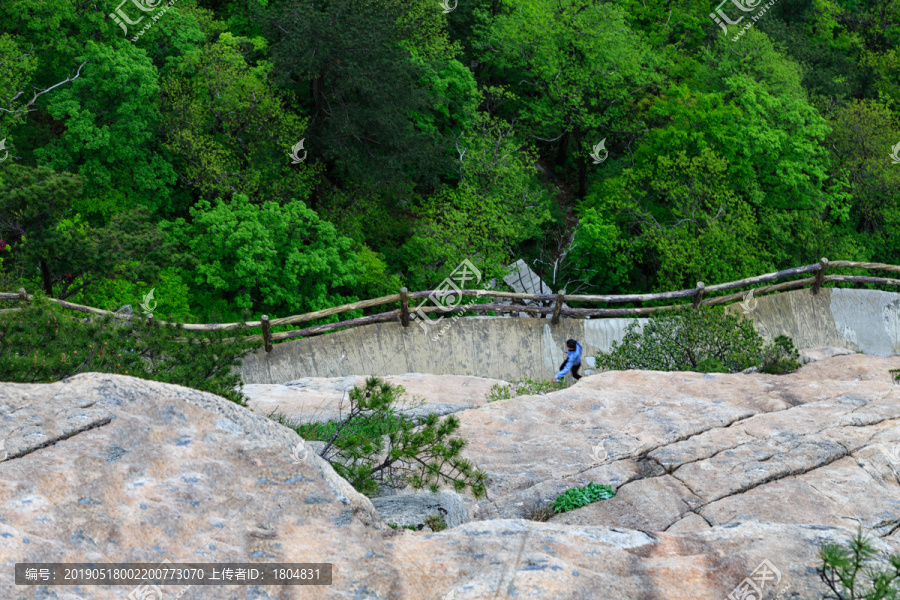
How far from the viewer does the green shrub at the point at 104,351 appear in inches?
280

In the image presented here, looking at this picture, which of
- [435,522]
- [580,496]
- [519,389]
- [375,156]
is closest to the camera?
[435,522]

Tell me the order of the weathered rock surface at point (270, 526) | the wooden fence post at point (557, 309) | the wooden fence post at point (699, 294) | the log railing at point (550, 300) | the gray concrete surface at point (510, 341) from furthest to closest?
the wooden fence post at point (557, 309), the wooden fence post at point (699, 294), the gray concrete surface at point (510, 341), the log railing at point (550, 300), the weathered rock surface at point (270, 526)

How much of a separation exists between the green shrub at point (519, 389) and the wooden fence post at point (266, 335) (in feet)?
17.2

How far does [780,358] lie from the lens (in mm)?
11695

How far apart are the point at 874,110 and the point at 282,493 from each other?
25.9 meters

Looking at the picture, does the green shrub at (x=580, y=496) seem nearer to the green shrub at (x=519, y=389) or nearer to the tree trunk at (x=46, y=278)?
the green shrub at (x=519, y=389)

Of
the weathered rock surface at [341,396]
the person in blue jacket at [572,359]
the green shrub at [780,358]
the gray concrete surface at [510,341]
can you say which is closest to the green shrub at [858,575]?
the weathered rock surface at [341,396]

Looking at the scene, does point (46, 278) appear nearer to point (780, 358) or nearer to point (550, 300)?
point (550, 300)

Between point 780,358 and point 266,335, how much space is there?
9.38 metres

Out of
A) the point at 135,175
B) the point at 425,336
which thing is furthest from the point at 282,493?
the point at 135,175

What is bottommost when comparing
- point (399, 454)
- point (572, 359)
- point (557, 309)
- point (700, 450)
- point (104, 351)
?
point (700, 450)

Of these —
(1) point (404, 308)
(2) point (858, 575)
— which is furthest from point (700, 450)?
(1) point (404, 308)

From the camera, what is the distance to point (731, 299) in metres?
15.7

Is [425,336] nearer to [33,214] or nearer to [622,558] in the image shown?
[33,214]
